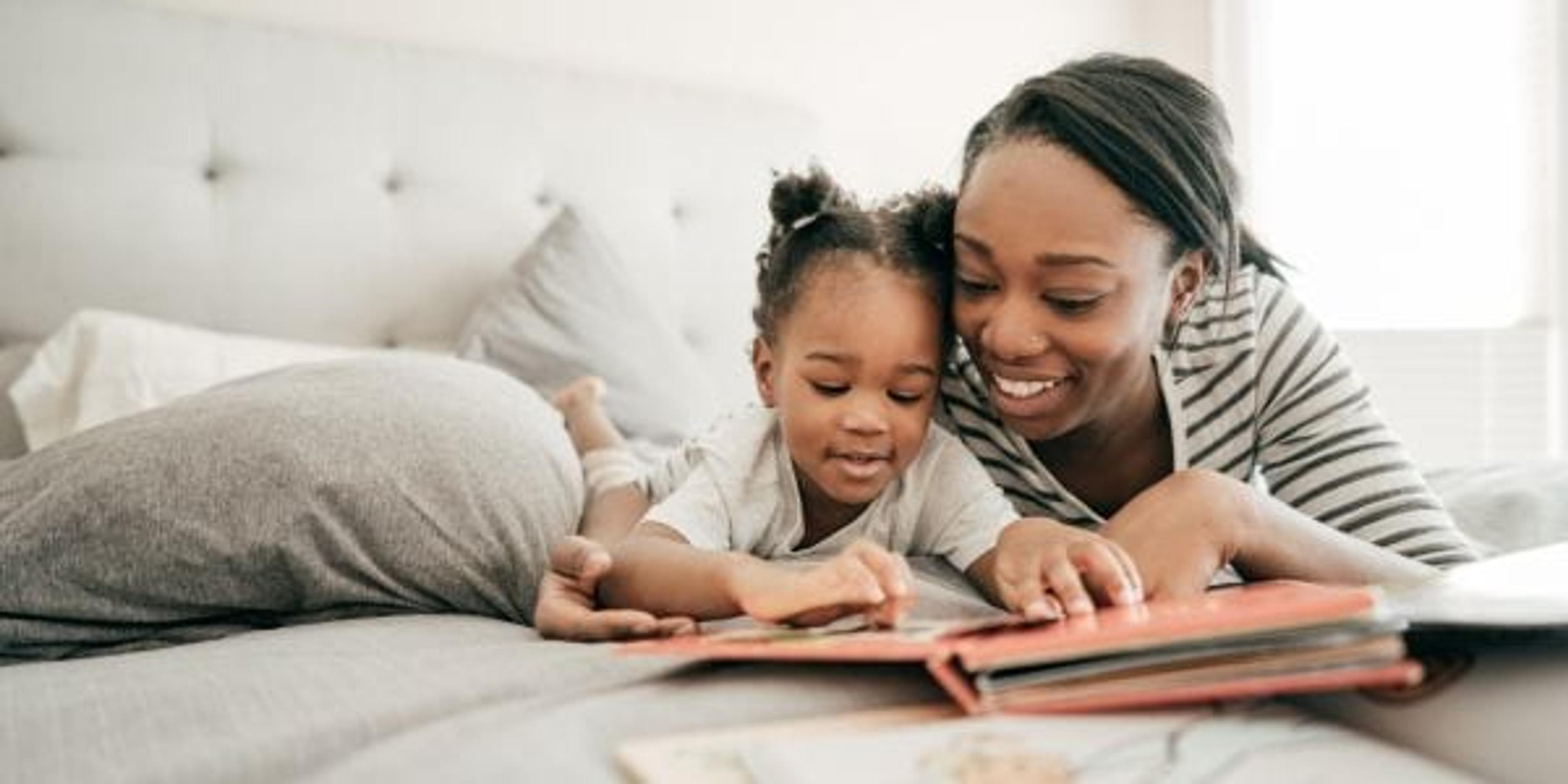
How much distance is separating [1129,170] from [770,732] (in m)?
0.67

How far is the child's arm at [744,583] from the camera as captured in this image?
73 centimetres

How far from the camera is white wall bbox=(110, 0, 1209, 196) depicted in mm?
2188

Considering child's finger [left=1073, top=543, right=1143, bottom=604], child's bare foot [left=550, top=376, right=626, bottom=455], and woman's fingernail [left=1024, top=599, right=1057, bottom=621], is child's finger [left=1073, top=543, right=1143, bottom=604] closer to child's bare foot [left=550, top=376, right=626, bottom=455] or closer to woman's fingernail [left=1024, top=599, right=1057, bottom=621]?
woman's fingernail [left=1024, top=599, right=1057, bottom=621]

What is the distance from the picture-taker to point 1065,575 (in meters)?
0.77

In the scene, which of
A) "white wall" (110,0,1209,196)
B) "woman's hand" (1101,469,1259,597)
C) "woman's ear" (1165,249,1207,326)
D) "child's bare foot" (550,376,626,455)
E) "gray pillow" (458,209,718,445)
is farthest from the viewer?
"white wall" (110,0,1209,196)

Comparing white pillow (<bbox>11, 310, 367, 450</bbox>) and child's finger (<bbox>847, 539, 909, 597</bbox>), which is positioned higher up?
white pillow (<bbox>11, 310, 367, 450</bbox>)

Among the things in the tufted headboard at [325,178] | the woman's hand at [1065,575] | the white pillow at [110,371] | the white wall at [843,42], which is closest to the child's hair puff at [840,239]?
the woman's hand at [1065,575]

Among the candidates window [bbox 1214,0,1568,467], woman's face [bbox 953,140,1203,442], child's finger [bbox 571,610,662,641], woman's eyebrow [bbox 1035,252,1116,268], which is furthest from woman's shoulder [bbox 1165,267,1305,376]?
window [bbox 1214,0,1568,467]

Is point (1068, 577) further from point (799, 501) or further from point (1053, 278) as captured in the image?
point (799, 501)

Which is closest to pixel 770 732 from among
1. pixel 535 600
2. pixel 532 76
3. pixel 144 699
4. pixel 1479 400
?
pixel 144 699

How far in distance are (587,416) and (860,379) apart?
2.00 feet

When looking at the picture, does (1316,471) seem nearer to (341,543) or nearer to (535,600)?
(535,600)

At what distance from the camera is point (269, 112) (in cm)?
184

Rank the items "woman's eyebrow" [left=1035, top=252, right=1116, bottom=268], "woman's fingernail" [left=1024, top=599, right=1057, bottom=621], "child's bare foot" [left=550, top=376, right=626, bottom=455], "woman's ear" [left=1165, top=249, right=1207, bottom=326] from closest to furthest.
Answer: "woman's fingernail" [left=1024, top=599, right=1057, bottom=621] < "woman's eyebrow" [left=1035, top=252, right=1116, bottom=268] < "woman's ear" [left=1165, top=249, right=1207, bottom=326] < "child's bare foot" [left=550, top=376, right=626, bottom=455]
